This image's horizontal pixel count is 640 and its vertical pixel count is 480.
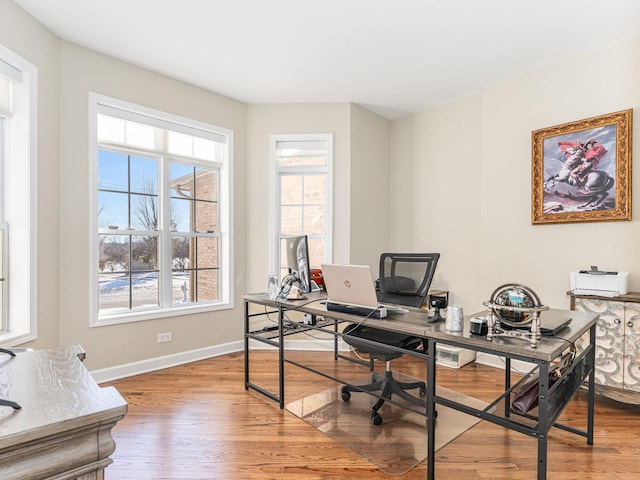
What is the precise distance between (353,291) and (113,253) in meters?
2.46

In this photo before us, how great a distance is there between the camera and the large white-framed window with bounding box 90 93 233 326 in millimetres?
3383

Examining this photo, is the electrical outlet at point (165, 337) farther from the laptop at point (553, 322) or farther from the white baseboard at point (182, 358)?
the laptop at point (553, 322)

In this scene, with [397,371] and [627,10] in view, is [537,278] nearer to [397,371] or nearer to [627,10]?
[397,371]

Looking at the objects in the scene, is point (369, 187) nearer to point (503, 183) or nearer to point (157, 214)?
point (503, 183)

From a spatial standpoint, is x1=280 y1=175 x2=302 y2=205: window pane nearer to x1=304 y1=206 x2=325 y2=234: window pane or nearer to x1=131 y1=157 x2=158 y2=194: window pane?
x1=304 y1=206 x2=325 y2=234: window pane

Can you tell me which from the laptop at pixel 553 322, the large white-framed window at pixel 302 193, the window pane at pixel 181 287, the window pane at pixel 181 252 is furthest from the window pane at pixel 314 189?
the laptop at pixel 553 322

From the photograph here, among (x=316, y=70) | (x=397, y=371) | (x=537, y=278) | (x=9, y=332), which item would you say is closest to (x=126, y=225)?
(x=9, y=332)

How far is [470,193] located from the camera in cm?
411

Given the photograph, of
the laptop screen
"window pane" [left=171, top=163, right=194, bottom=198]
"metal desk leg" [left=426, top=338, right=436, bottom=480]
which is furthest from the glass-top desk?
"window pane" [left=171, top=163, right=194, bottom=198]

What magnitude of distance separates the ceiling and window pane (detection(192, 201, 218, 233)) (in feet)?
4.17

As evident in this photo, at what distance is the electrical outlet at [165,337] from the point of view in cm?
367

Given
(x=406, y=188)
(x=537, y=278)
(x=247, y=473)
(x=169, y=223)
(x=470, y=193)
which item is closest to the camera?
(x=247, y=473)

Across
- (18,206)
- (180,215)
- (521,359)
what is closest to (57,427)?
(521,359)

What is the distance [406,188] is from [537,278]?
1.87m
